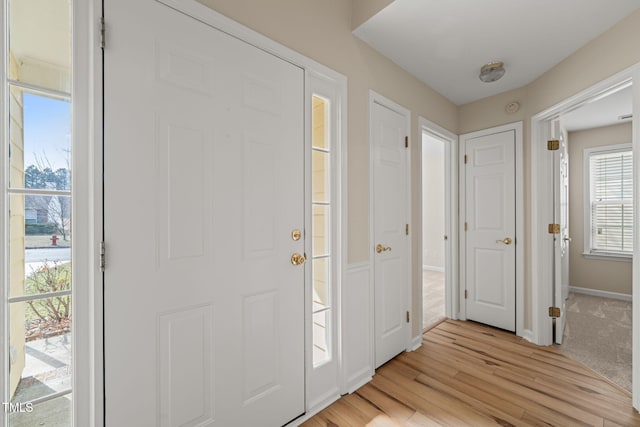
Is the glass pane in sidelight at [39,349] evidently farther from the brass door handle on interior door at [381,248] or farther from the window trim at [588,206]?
the window trim at [588,206]

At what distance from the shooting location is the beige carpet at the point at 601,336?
2250 mm

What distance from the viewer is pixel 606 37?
196 cm

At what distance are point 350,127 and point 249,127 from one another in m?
0.81

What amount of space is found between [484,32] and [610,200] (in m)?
3.89

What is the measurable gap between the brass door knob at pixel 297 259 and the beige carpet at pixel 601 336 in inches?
97.0

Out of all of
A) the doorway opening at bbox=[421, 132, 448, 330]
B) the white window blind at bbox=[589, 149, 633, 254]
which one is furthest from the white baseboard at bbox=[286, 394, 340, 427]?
the white window blind at bbox=[589, 149, 633, 254]

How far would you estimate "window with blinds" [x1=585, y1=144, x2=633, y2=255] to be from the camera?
3.97m

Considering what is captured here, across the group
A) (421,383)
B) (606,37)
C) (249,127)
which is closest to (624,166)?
(606,37)

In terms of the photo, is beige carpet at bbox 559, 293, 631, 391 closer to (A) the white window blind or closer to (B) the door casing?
(A) the white window blind

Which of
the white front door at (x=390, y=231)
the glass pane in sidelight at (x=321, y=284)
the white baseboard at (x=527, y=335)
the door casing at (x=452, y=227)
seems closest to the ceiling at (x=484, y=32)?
the white front door at (x=390, y=231)

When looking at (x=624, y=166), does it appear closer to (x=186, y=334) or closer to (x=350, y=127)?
(x=350, y=127)

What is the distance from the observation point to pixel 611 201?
410 centimetres

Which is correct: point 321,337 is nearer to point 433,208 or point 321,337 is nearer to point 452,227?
point 452,227

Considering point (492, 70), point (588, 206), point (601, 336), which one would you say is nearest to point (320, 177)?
point (492, 70)
